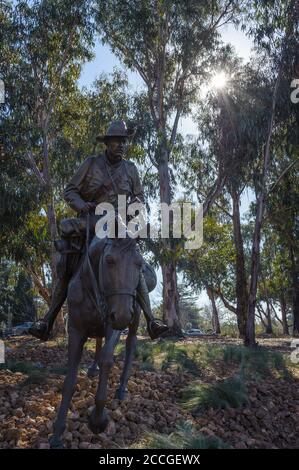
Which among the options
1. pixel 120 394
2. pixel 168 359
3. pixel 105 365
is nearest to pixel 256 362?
pixel 168 359

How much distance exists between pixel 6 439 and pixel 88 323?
149 centimetres

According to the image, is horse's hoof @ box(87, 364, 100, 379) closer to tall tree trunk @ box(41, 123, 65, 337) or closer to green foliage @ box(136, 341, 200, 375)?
green foliage @ box(136, 341, 200, 375)

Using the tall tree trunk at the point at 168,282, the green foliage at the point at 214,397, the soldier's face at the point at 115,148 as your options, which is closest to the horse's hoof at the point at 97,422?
the green foliage at the point at 214,397

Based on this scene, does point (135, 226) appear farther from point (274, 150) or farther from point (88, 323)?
point (274, 150)

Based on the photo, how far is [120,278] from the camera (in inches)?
162

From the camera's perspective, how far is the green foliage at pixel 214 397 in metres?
6.96

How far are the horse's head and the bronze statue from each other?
33.6 inches

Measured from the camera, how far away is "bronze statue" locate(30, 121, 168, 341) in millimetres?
5133

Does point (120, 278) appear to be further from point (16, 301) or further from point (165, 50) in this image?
point (16, 301)

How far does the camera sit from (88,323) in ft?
15.6

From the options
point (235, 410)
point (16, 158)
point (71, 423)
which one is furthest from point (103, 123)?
point (71, 423)

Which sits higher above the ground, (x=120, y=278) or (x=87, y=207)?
(x=87, y=207)

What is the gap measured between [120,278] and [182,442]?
6.40ft
